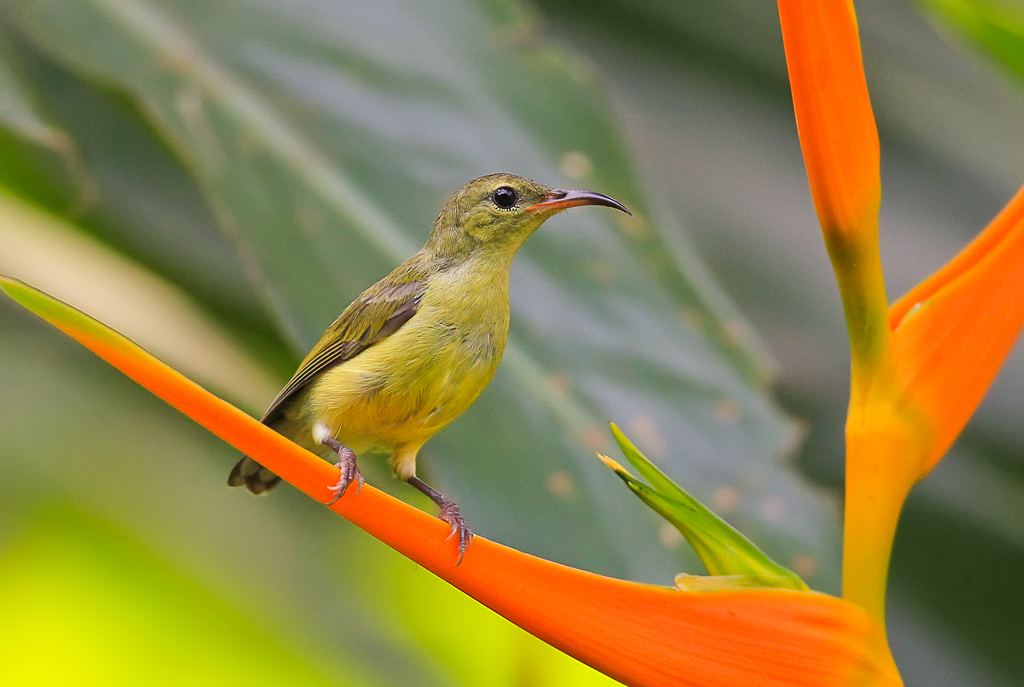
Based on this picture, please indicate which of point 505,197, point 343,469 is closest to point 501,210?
point 505,197

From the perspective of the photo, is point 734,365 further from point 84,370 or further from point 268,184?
point 84,370

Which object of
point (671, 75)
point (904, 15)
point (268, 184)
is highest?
point (904, 15)

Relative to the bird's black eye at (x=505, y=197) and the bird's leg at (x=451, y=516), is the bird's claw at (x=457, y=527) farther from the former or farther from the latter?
the bird's black eye at (x=505, y=197)

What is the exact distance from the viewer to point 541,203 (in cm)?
39

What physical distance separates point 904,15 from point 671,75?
43cm

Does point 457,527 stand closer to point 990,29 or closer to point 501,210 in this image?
point 501,210

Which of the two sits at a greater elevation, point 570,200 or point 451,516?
point 570,200

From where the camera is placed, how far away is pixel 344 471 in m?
0.34

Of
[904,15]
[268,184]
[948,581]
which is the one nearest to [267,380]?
[268,184]

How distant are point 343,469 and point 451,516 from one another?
6 cm

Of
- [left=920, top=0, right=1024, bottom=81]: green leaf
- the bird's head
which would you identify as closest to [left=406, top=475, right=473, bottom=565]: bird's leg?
the bird's head

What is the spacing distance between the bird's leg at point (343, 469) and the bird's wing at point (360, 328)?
34 millimetres

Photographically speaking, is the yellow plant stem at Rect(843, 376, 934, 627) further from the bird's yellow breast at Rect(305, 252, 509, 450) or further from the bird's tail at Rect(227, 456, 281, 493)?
the bird's tail at Rect(227, 456, 281, 493)

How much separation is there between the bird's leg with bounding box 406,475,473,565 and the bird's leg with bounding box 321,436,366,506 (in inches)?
1.5
